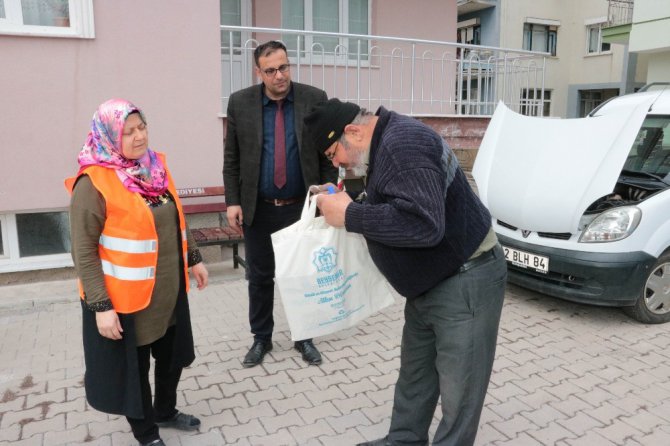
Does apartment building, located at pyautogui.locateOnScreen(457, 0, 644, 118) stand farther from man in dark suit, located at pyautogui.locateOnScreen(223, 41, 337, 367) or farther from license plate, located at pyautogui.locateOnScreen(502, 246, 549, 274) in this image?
man in dark suit, located at pyautogui.locateOnScreen(223, 41, 337, 367)

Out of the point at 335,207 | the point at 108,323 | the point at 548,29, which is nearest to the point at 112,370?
the point at 108,323

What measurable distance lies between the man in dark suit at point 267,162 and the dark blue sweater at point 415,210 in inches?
57.1

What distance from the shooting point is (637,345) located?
4207 millimetres

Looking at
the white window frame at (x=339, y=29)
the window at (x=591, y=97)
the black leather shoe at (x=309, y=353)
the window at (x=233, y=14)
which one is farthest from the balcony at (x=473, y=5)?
the black leather shoe at (x=309, y=353)

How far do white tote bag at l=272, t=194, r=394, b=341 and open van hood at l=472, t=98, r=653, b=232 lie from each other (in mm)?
2253

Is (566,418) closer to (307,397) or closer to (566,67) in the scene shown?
(307,397)

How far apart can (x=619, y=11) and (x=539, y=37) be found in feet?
12.0

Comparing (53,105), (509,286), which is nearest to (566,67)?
(509,286)

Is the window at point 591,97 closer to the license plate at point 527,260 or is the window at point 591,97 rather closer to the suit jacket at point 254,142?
the license plate at point 527,260

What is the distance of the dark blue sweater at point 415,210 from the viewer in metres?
1.99

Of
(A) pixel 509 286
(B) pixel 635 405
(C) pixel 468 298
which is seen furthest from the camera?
(A) pixel 509 286

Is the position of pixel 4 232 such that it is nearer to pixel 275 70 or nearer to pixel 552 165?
pixel 275 70

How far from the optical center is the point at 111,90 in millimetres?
5367

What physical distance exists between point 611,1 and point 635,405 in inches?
747
